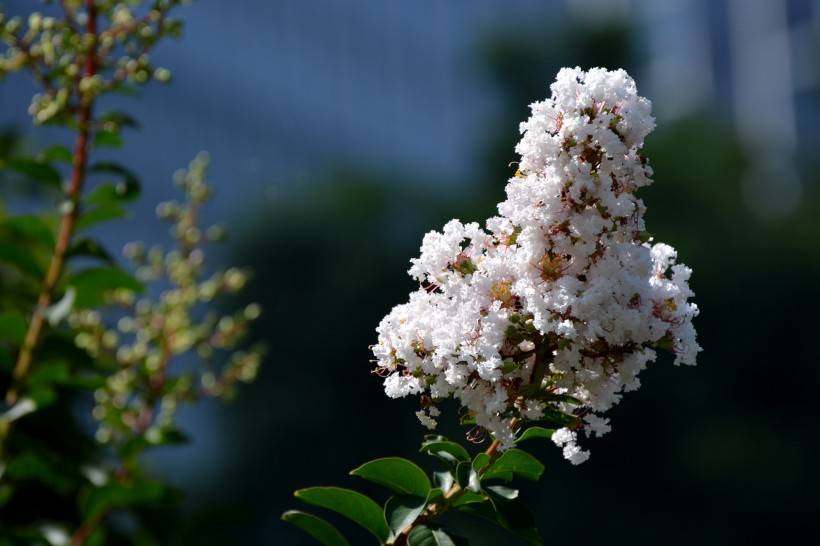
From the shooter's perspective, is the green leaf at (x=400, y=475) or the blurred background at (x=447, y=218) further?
the blurred background at (x=447, y=218)

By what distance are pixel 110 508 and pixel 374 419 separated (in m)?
21.2

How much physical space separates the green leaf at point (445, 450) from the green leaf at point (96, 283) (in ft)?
2.63

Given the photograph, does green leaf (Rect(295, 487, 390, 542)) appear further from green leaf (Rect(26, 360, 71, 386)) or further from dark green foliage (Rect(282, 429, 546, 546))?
green leaf (Rect(26, 360, 71, 386))

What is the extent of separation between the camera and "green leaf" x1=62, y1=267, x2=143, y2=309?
6.17 ft

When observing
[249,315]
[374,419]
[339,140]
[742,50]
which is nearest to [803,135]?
[742,50]

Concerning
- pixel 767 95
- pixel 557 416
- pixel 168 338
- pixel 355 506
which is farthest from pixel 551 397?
pixel 767 95

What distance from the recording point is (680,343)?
1.26m

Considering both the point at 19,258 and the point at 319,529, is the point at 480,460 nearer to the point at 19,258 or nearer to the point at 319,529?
the point at 319,529

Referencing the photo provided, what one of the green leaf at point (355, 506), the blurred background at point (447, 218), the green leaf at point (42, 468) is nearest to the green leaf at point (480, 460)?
the green leaf at point (355, 506)

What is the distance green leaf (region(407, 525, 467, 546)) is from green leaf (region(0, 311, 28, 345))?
2.88 ft

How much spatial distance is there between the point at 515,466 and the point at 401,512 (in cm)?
A: 15

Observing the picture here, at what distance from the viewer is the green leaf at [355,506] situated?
51.1 inches

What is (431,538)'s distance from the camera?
1219mm

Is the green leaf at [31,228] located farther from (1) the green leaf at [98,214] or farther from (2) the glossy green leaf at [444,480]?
(2) the glossy green leaf at [444,480]
